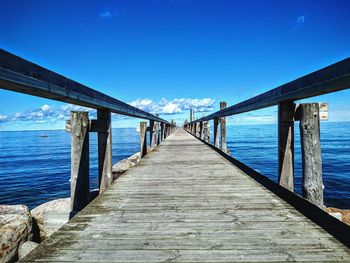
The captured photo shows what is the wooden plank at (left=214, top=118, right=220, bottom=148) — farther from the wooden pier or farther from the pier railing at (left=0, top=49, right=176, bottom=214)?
the wooden pier

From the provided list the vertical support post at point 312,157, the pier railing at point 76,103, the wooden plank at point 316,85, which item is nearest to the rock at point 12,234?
the pier railing at point 76,103

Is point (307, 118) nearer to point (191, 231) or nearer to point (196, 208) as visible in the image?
point (196, 208)

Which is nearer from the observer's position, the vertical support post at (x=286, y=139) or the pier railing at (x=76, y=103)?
the pier railing at (x=76, y=103)

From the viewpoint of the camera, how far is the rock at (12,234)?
12.8ft

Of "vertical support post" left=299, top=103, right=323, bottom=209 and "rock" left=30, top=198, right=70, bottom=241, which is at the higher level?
"vertical support post" left=299, top=103, right=323, bottom=209

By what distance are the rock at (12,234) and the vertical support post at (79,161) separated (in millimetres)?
1898

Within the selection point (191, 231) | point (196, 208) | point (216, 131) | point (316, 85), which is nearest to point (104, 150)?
point (196, 208)

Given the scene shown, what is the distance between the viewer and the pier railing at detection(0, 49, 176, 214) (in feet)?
5.50

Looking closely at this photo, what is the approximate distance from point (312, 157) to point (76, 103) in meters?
2.65

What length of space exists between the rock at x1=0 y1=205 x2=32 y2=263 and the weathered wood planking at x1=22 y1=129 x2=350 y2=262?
6.95 ft

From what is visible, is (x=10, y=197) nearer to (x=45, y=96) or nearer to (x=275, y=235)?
(x=45, y=96)

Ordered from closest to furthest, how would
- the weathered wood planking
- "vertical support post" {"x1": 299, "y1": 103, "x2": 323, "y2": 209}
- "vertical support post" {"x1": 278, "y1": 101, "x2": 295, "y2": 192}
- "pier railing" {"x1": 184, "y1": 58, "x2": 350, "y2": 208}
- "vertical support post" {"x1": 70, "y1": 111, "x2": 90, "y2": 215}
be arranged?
the weathered wood planking, "pier railing" {"x1": 184, "y1": 58, "x2": 350, "y2": 208}, "vertical support post" {"x1": 299, "y1": 103, "x2": 323, "y2": 209}, "vertical support post" {"x1": 70, "y1": 111, "x2": 90, "y2": 215}, "vertical support post" {"x1": 278, "y1": 101, "x2": 295, "y2": 192}

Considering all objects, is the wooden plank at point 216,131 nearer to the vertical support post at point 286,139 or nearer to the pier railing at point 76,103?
the pier railing at point 76,103

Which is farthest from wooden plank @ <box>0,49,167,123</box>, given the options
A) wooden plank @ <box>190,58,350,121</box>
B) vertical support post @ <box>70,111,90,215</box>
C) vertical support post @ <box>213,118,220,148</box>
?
vertical support post @ <box>213,118,220,148</box>
